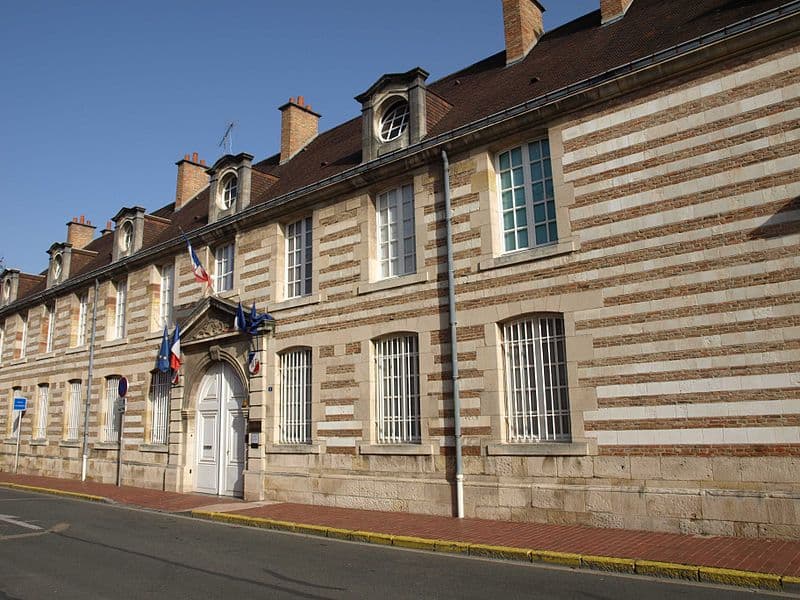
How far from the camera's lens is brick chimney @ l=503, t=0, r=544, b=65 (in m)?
14.2

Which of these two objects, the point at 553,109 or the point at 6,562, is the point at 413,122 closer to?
the point at 553,109

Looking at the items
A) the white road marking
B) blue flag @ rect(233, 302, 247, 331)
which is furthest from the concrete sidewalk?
blue flag @ rect(233, 302, 247, 331)

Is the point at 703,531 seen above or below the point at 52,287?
below

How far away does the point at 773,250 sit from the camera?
820 cm

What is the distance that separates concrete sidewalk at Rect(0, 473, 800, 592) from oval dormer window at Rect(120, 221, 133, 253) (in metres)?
10.1

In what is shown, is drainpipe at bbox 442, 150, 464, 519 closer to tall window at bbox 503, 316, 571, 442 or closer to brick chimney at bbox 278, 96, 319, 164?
tall window at bbox 503, 316, 571, 442

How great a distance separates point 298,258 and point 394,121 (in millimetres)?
3512

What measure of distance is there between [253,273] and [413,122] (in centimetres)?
509

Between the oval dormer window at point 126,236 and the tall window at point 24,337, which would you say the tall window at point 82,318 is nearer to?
the oval dormer window at point 126,236

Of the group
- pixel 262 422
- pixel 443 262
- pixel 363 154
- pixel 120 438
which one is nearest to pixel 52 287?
pixel 120 438

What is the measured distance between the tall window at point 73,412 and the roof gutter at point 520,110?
5.84 m

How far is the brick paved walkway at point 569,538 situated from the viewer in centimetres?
691

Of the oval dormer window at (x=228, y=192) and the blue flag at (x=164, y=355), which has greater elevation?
the oval dormer window at (x=228, y=192)

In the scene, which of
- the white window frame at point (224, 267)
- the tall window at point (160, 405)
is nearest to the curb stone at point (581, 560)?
the white window frame at point (224, 267)
